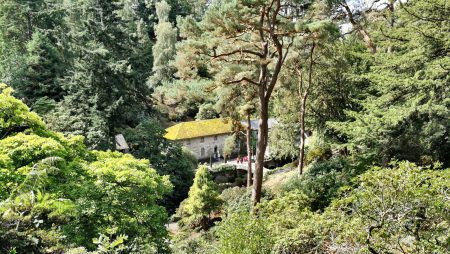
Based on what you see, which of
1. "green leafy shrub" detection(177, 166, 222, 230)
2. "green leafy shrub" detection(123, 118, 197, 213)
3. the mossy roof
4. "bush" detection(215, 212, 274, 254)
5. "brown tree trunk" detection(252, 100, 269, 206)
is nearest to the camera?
"bush" detection(215, 212, 274, 254)

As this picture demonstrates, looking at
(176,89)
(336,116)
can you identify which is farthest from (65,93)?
(336,116)

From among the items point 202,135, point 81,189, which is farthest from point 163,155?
point 81,189

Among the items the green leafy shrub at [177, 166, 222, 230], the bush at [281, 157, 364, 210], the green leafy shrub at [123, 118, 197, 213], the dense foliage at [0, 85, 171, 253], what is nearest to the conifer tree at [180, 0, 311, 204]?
the bush at [281, 157, 364, 210]

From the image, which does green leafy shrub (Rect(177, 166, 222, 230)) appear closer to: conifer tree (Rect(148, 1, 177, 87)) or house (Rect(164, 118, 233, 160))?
house (Rect(164, 118, 233, 160))

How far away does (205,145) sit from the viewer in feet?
144

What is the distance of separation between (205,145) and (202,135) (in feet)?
5.44

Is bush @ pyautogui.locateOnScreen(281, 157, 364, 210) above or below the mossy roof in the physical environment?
above

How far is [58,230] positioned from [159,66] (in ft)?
143

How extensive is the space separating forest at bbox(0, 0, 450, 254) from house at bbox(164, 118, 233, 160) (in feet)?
21.5

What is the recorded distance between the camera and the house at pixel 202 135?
4234cm

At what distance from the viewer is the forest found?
717cm

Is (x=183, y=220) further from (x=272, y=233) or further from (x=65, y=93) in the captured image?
(x=65, y=93)

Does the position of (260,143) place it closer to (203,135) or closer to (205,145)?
(203,135)

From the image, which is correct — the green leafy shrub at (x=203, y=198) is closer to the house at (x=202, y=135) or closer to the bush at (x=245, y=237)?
the bush at (x=245, y=237)
